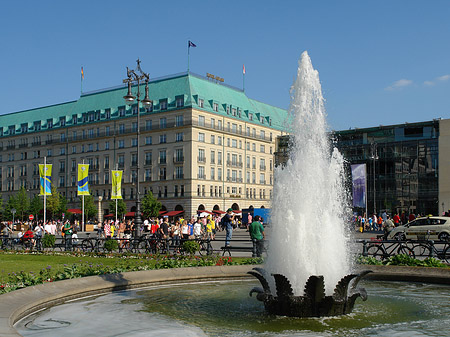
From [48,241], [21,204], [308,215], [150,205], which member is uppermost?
[21,204]

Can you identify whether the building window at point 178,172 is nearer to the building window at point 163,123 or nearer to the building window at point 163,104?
the building window at point 163,123

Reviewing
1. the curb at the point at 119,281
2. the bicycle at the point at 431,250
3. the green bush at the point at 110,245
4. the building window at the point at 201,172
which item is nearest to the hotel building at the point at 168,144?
the building window at the point at 201,172

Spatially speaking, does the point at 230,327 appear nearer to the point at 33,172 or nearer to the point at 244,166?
the point at 244,166

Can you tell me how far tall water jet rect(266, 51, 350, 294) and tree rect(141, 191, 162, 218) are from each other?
72989 millimetres

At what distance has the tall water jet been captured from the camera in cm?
984

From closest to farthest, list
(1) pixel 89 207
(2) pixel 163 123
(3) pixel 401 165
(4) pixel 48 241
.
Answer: (4) pixel 48 241, (3) pixel 401 165, (1) pixel 89 207, (2) pixel 163 123

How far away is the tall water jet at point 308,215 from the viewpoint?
984 cm

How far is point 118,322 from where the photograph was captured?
8.73 meters

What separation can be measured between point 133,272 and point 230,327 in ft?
15.1

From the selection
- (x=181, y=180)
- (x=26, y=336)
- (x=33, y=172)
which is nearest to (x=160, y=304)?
(x=26, y=336)

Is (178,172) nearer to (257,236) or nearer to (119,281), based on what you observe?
(257,236)

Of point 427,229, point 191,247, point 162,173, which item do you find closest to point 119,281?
point 191,247

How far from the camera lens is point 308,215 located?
1029 cm

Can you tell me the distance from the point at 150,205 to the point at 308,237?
248 ft
